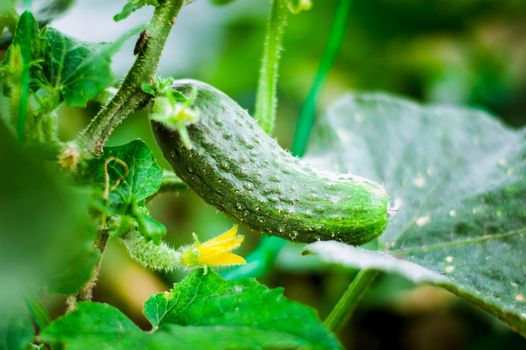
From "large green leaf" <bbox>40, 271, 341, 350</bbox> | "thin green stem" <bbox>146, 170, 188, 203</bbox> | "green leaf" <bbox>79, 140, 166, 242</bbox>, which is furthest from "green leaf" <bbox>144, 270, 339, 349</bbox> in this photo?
"thin green stem" <bbox>146, 170, 188, 203</bbox>

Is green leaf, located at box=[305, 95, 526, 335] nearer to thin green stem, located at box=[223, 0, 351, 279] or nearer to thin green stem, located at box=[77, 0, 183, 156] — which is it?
thin green stem, located at box=[223, 0, 351, 279]

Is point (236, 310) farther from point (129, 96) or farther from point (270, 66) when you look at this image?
point (270, 66)

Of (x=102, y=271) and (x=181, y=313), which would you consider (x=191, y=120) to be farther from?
(x=102, y=271)

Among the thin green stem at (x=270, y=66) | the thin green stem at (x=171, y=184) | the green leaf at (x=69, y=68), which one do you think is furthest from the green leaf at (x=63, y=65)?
the thin green stem at (x=270, y=66)

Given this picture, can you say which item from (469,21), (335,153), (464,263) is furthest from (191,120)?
(469,21)

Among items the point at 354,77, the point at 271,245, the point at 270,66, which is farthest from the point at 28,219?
the point at 354,77
